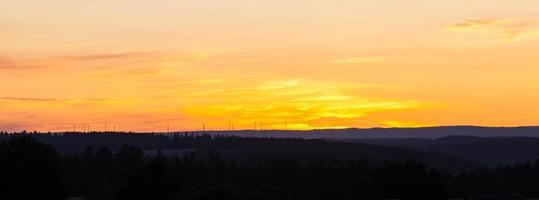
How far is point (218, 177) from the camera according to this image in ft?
436

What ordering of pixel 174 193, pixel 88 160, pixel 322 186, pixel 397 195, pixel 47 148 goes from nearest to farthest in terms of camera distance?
pixel 174 193, pixel 47 148, pixel 397 195, pixel 322 186, pixel 88 160

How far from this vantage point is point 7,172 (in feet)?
259

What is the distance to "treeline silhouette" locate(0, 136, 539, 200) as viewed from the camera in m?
78.4

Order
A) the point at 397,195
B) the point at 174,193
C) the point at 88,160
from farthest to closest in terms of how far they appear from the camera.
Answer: the point at 88,160 → the point at 397,195 → the point at 174,193

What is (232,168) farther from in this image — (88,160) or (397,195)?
(397,195)

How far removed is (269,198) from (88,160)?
62892 millimetres

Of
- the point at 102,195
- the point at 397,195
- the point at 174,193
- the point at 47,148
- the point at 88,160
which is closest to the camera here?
the point at 174,193

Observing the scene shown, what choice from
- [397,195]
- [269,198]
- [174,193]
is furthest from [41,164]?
[397,195]

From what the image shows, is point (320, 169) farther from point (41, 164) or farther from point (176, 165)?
point (41, 164)

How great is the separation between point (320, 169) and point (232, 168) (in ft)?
36.9

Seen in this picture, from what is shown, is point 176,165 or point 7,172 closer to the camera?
point 7,172

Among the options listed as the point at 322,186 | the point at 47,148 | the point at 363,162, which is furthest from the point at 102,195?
the point at 363,162

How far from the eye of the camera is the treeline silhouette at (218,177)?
257 feet

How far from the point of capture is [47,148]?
274 ft
